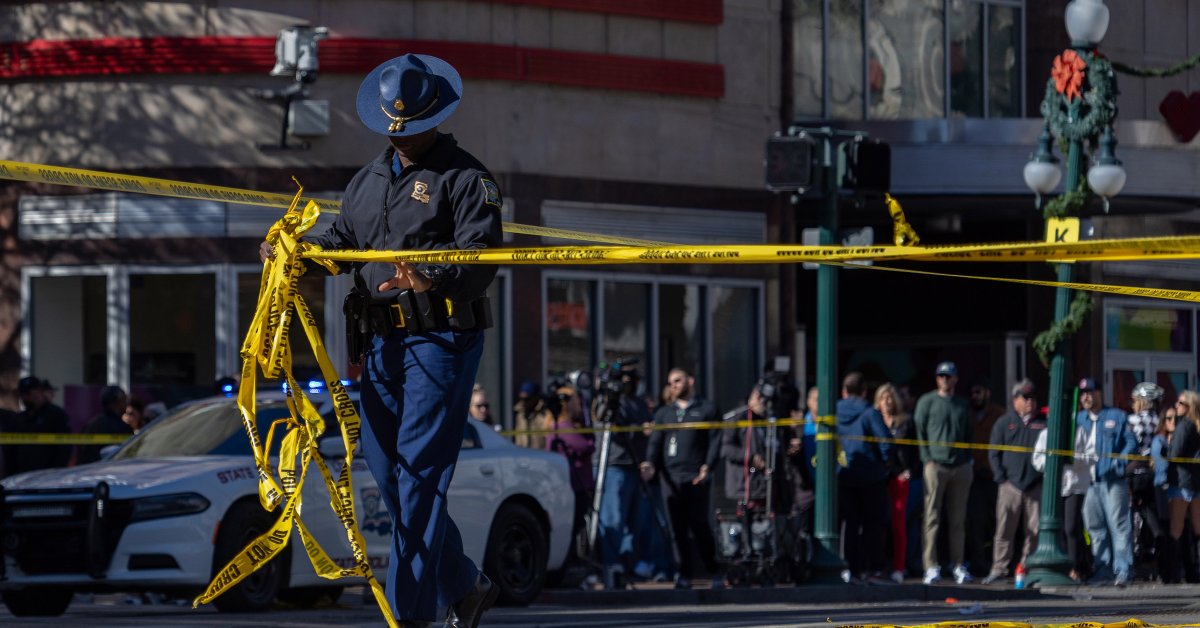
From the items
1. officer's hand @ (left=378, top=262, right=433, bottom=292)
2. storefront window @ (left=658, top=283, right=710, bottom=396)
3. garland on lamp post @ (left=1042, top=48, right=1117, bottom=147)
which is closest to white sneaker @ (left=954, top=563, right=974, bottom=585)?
garland on lamp post @ (left=1042, top=48, right=1117, bottom=147)

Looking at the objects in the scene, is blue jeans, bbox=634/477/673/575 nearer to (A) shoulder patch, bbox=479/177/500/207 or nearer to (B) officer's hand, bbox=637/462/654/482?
(B) officer's hand, bbox=637/462/654/482

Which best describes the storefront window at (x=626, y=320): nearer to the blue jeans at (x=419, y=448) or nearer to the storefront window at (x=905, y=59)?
the storefront window at (x=905, y=59)

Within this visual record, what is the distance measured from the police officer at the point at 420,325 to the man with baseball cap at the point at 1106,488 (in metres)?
11.6

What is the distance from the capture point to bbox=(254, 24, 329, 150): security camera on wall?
20.1 meters

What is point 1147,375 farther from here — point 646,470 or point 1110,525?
point 646,470

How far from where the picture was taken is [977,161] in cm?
2408

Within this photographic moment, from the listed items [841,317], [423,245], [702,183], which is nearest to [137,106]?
[702,183]

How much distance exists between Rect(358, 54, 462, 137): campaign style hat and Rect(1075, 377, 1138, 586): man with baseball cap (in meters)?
11.8

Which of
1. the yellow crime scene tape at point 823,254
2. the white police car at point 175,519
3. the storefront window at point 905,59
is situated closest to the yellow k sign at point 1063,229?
the white police car at point 175,519

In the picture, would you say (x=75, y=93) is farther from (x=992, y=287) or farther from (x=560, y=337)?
(x=992, y=287)

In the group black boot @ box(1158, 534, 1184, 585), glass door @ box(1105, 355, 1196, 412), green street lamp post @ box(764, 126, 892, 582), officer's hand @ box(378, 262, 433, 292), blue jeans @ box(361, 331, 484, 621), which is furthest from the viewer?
glass door @ box(1105, 355, 1196, 412)

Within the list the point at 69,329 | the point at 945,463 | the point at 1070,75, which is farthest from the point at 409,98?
the point at 69,329

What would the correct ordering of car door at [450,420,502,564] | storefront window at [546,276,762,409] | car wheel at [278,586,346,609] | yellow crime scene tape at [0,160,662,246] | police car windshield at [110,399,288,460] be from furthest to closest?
storefront window at [546,276,762,409], car door at [450,420,502,564], car wheel at [278,586,346,609], police car windshield at [110,399,288,460], yellow crime scene tape at [0,160,662,246]

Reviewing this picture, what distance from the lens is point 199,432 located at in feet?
43.7
